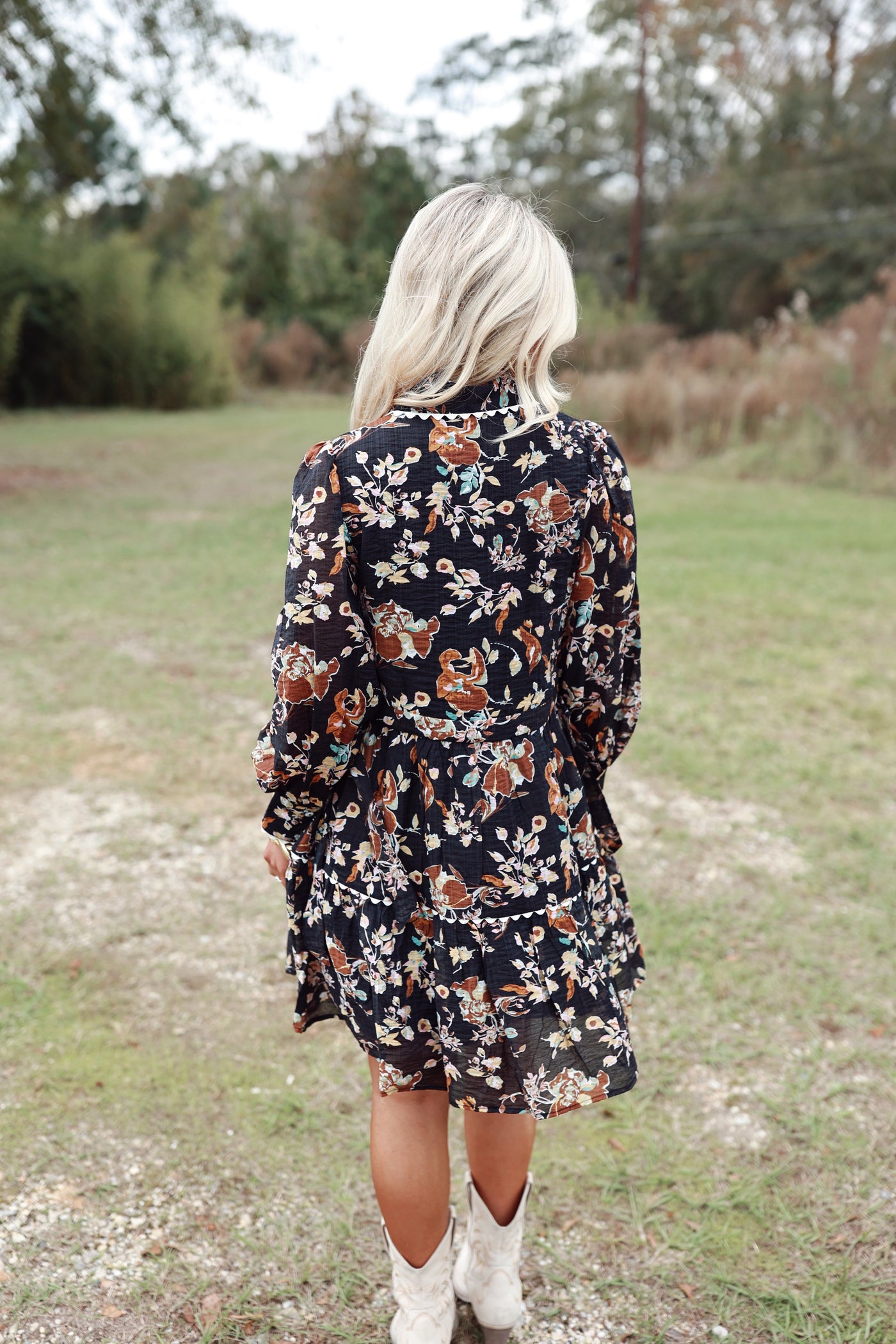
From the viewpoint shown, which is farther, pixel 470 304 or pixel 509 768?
pixel 509 768

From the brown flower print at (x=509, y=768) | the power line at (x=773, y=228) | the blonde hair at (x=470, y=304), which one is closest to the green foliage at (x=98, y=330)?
the power line at (x=773, y=228)

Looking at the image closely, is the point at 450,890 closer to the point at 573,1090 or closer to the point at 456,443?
the point at 573,1090

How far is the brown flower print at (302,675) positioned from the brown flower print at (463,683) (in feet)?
0.43

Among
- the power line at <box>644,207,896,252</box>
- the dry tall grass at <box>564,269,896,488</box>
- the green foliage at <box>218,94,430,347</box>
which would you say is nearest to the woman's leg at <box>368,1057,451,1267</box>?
the dry tall grass at <box>564,269,896,488</box>

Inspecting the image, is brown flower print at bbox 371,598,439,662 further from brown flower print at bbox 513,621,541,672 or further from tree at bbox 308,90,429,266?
tree at bbox 308,90,429,266

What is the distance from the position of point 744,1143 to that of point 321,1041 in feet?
3.01

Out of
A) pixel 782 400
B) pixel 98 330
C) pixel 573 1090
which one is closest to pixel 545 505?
pixel 573 1090

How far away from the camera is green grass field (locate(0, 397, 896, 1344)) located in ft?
5.50

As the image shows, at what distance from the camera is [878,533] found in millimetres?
7406

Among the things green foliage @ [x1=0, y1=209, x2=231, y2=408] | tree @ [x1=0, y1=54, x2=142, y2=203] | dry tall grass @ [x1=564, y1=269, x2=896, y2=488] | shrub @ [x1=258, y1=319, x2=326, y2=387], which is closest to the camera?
dry tall grass @ [x1=564, y1=269, x2=896, y2=488]

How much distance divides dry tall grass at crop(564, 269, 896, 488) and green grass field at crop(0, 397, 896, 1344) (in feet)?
17.4

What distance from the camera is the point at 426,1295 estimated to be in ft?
4.65

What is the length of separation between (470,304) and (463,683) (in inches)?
17.5

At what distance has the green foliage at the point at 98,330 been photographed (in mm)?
15883
